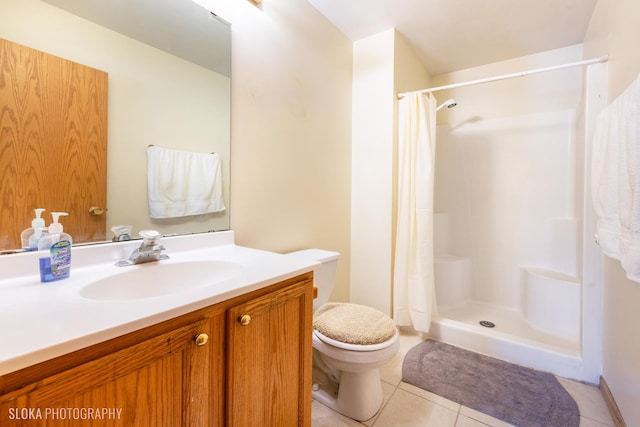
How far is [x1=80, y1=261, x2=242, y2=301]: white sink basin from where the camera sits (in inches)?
31.3

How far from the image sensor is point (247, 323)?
727 millimetres

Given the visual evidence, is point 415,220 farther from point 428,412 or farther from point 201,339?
point 201,339

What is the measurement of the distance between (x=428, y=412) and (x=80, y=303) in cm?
150

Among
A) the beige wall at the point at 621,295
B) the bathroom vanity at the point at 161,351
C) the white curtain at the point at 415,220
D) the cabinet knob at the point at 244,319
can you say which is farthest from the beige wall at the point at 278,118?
the beige wall at the point at 621,295

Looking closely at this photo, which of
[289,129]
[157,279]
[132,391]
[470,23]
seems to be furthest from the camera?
[470,23]

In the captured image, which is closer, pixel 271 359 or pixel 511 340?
pixel 271 359

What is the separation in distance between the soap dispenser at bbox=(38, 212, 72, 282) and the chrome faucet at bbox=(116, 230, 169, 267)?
6.1 inches

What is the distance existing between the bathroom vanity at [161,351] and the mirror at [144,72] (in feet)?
0.88

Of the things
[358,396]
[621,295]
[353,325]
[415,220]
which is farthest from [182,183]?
[621,295]

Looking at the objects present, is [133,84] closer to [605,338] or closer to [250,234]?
[250,234]

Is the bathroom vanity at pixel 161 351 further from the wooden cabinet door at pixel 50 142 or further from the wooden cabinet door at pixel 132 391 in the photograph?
the wooden cabinet door at pixel 50 142

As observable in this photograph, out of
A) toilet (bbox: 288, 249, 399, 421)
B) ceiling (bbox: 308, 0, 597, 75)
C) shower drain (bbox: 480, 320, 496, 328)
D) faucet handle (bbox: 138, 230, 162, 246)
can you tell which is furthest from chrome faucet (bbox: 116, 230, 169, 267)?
shower drain (bbox: 480, 320, 496, 328)

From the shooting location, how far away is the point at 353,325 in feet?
4.23

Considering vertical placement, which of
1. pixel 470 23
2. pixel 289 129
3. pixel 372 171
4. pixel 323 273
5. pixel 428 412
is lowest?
pixel 428 412
